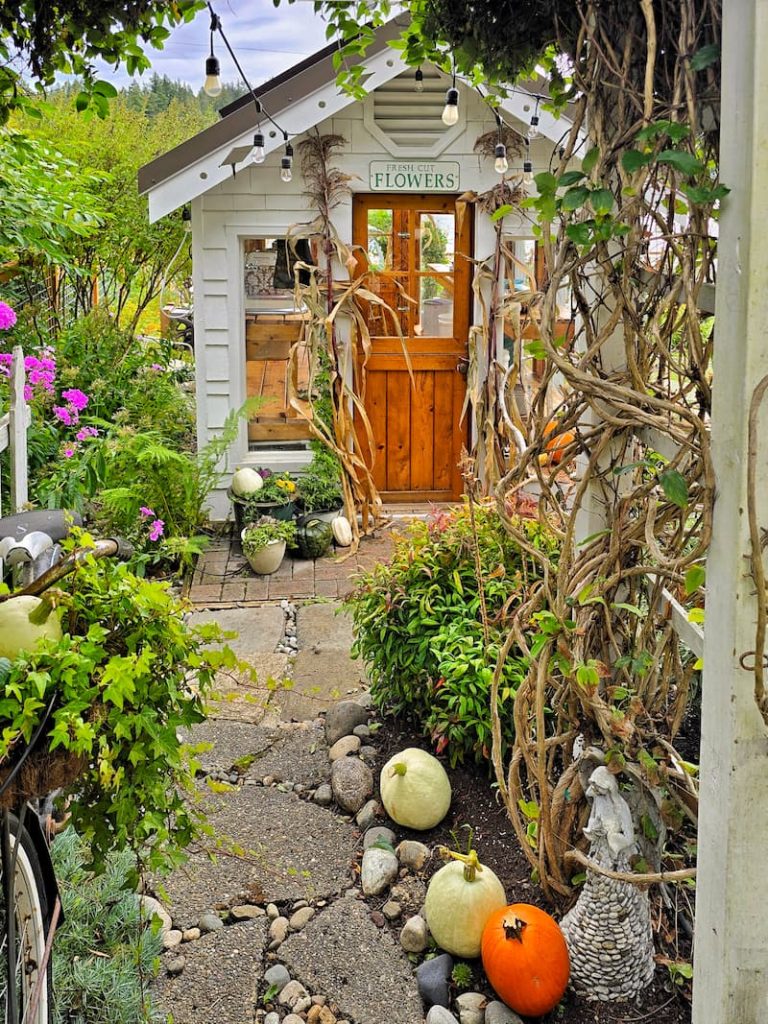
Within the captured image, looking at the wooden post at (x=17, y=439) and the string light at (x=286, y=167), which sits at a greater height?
the string light at (x=286, y=167)

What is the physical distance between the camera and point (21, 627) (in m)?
1.97

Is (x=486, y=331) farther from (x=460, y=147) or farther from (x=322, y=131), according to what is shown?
(x=322, y=131)

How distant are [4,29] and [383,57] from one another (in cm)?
467

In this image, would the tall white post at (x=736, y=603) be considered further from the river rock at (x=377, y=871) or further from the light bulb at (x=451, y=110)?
the light bulb at (x=451, y=110)

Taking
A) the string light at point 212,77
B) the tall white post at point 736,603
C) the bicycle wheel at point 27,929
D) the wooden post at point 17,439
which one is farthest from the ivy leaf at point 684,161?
the string light at point 212,77

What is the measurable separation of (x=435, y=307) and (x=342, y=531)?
1.89m

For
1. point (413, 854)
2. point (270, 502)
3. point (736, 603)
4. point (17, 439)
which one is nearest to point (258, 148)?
point (270, 502)

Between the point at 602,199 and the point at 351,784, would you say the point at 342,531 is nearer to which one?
the point at 351,784

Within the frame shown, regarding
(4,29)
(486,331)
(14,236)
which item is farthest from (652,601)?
(486,331)

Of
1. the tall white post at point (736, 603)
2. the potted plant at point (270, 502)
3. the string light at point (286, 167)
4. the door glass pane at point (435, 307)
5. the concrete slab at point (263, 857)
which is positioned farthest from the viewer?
the door glass pane at point (435, 307)

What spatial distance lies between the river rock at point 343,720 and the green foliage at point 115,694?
7.50 feet

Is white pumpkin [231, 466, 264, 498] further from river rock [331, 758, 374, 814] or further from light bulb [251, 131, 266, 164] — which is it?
river rock [331, 758, 374, 814]

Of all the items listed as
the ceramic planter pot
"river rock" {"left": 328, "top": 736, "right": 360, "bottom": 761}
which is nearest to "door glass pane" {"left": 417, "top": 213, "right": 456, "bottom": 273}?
the ceramic planter pot

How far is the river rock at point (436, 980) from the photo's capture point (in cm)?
298
